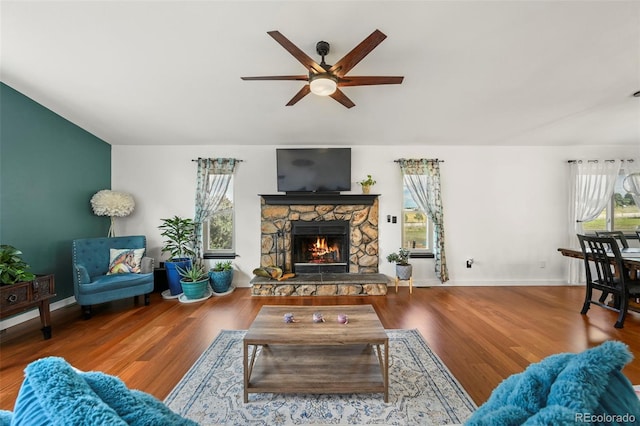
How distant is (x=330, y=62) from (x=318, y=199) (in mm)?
2161

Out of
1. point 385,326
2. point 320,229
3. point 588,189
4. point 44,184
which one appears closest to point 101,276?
point 44,184

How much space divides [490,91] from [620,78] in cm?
132

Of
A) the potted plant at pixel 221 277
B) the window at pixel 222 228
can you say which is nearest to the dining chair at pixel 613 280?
the potted plant at pixel 221 277

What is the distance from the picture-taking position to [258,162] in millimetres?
4402

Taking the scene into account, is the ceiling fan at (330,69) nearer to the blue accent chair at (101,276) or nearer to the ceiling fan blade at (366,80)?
the ceiling fan blade at (366,80)

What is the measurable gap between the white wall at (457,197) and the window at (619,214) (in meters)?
0.58

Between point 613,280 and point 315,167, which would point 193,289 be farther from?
point 613,280

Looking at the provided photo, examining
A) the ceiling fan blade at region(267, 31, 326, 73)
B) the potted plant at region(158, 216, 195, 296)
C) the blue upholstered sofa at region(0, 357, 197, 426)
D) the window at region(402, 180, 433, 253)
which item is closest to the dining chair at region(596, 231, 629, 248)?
the window at region(402, 180, 433, 253)

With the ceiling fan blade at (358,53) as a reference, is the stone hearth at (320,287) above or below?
below

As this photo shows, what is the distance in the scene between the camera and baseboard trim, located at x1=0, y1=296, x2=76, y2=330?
2818 millimetres

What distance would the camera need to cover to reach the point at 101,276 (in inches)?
134

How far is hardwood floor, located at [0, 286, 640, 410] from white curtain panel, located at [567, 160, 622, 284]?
123cm

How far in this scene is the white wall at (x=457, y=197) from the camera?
4.38 m

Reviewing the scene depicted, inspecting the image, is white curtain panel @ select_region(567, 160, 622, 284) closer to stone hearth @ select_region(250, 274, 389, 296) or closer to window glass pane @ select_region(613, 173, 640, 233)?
window glass pane @ select_region(613, 173, 640, 233)
